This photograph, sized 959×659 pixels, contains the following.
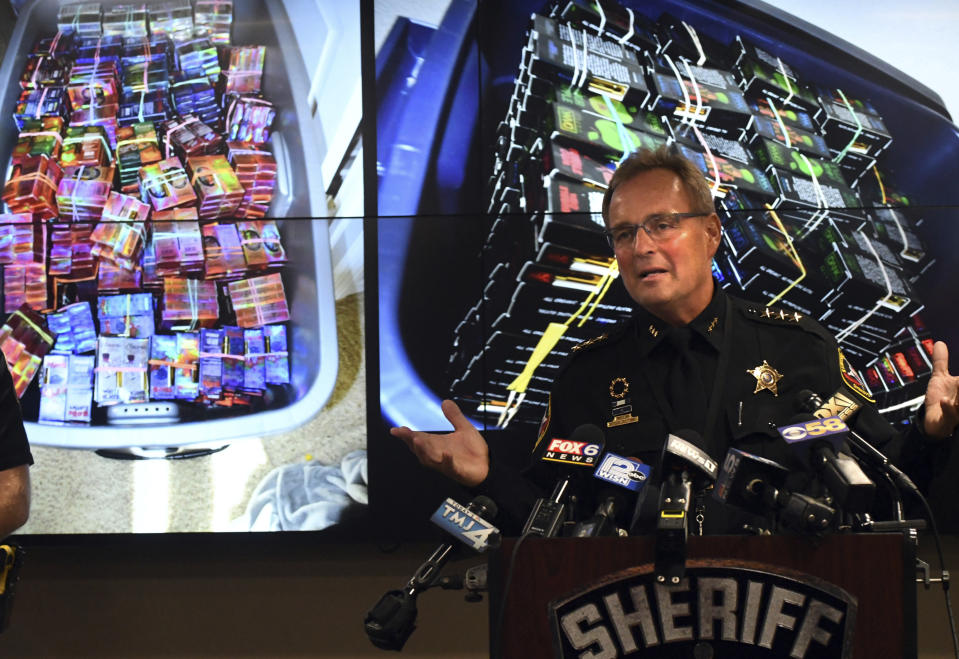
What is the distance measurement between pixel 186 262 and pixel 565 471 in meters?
1.98

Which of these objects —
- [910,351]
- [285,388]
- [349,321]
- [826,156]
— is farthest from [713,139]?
[285,388]

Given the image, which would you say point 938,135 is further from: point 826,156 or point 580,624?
point 580,624

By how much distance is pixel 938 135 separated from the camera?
9.57 ft

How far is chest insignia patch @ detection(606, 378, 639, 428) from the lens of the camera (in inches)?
65.8

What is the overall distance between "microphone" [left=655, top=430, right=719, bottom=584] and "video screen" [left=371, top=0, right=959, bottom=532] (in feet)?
5.70

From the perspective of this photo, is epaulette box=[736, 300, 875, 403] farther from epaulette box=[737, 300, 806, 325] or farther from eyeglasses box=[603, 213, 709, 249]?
eyeglasses box=[603, 213, 709, 249]

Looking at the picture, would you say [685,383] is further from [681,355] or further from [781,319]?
[781,319]

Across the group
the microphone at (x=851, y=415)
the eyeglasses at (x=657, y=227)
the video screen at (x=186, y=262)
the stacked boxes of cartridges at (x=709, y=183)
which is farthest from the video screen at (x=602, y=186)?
the microphone at (x=851, y=415)

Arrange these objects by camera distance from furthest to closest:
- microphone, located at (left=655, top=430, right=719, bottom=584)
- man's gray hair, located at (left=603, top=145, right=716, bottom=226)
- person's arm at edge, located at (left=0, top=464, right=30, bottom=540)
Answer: person's arm at edge, located at (left=0, top=464, right=30, bottom=540) → man's gray hair, located at (left=603, top=145, right=716, bottom=226) → microphone, located at (left=655, top=430, right=719, bottom=584)

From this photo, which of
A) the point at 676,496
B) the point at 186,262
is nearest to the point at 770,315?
the point at 676,496

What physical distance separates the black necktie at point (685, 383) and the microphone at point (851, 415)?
8.6 inches

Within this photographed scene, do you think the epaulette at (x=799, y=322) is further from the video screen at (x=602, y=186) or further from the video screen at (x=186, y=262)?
the video screen at (x=186, y=262)

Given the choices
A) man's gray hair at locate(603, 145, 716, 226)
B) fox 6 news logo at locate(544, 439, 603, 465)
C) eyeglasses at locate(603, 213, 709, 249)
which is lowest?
fox 6 news logo at locate(544, 439, 603, 465)

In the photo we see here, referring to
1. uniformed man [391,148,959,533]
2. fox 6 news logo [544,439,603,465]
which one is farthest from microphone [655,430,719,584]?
uniformed man [391,148,959,533]
